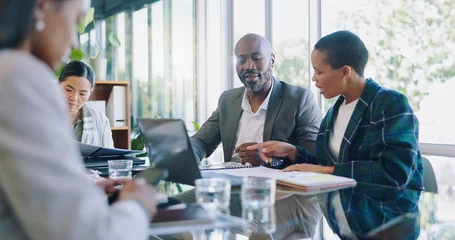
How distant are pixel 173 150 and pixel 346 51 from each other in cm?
86

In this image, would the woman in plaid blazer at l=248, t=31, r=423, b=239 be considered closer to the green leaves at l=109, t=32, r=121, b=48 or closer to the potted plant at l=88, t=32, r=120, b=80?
the potted plant at l=88, t=32, r=120, b=80

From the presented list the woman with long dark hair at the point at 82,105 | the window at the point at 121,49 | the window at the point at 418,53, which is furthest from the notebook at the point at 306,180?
the window at the point at 121,49

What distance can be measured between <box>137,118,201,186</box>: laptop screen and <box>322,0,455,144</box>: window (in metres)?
2.15

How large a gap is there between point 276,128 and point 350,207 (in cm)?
120

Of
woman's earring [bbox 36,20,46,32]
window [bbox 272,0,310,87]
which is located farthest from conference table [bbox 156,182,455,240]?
window [bbox 272,0,310,87]

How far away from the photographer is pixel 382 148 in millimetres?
1800

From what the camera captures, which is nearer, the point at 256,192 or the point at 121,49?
the point at 256,192

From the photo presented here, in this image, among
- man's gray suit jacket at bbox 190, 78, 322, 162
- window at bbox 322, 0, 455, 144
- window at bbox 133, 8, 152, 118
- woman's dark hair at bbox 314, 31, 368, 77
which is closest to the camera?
woman's dark hair at bbox 314, 31, 368, 77

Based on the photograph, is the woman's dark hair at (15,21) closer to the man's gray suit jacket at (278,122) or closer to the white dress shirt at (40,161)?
the white dress shirt at (40,161)

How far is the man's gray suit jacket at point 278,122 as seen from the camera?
257 centimetres

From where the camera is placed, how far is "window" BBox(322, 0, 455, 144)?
3.13m

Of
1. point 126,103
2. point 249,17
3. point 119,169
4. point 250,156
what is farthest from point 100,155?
A: point 249,17

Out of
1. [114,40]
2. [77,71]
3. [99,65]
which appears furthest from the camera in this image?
[114,40]

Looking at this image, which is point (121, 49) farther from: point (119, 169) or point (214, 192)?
point (214, 192)
